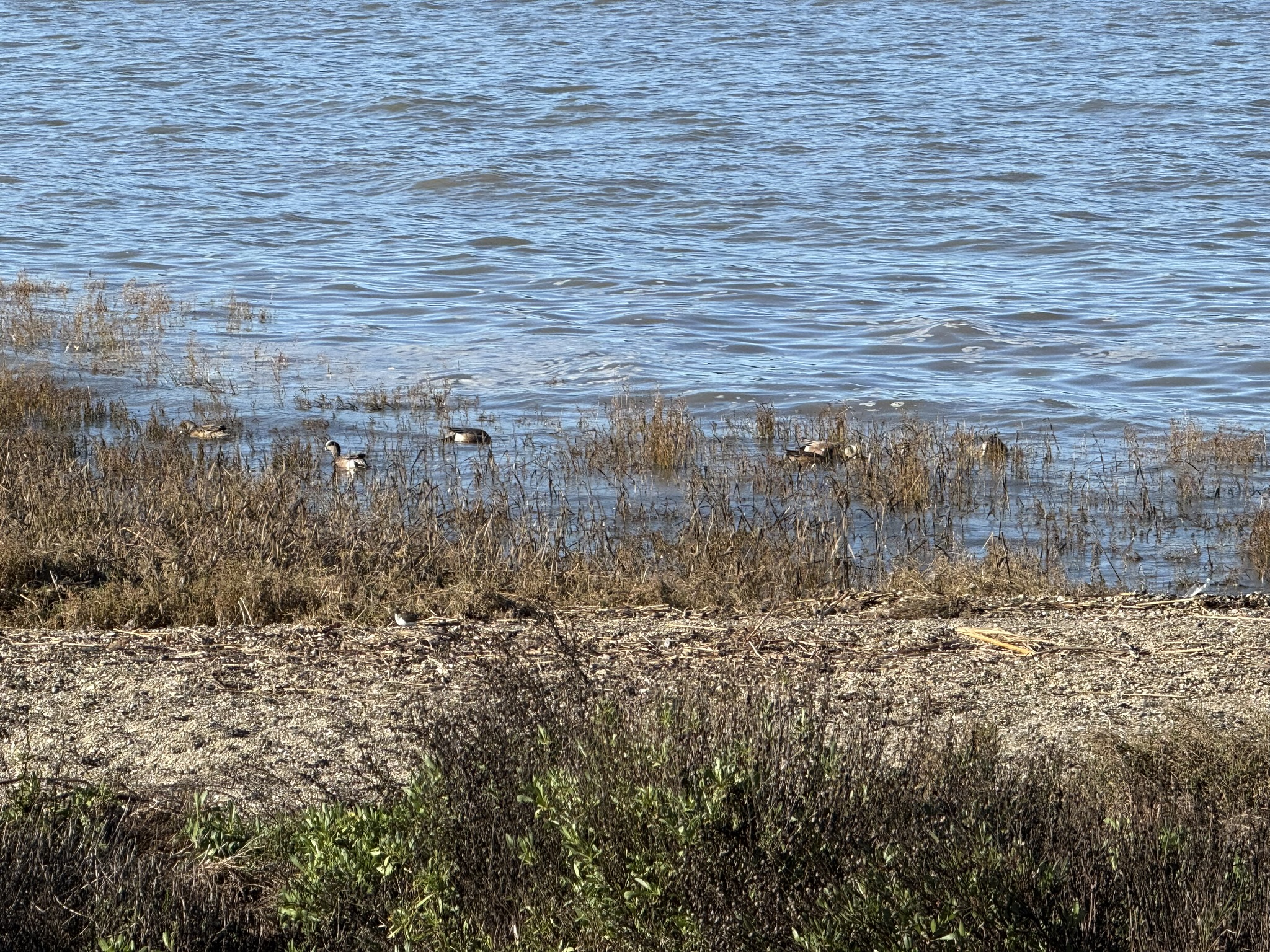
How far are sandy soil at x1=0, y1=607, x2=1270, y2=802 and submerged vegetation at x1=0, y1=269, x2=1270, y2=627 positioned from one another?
1.91 ft

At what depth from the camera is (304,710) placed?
5.59m

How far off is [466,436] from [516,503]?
2224 mm

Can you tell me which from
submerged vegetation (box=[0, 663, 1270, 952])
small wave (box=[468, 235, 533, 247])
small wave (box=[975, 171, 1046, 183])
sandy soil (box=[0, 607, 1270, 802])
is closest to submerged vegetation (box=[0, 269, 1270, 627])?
sandy soil (box=[0, 607, 1270, 802])

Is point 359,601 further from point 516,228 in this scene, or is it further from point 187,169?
point 187,169

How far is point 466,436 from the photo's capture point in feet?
42.3

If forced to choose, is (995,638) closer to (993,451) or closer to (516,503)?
(516,503)

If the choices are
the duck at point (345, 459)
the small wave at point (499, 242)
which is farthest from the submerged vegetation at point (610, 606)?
the small wave at point (499, 242)

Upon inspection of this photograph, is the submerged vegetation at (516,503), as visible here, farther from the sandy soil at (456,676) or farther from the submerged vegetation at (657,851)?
the submerged vegetation at (657,851)

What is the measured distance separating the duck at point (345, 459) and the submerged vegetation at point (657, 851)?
726cm

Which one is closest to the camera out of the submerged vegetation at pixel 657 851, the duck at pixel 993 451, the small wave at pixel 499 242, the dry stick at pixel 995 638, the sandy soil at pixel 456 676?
the submerged vegetation at pixel 657 851

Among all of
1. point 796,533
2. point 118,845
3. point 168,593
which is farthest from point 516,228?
point 118,845

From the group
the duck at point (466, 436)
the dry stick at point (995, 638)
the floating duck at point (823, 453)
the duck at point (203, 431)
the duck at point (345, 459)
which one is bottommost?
the floating duck at point (823, 453)

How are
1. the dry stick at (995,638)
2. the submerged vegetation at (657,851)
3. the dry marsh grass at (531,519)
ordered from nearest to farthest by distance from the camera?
the submerged vegetation at (657,851) < the dry stick at (995,638) < the dry marsh grass at (531,519)

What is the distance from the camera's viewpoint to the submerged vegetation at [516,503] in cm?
754
